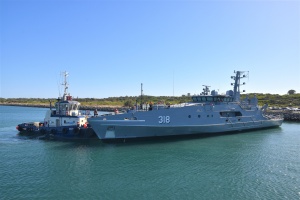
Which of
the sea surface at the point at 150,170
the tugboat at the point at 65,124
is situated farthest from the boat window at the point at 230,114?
the tugboat at the point at 65,124

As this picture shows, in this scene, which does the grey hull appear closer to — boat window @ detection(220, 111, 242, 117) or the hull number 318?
the hull number 318

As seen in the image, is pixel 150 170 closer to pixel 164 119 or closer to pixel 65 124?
pixel 164 119

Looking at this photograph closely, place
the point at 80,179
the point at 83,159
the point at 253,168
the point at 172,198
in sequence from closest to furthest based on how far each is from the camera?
the point at 172,198 → the point at 80,179 → the point at 253,168 → the point at 83,159

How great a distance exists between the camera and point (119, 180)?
15578 millimetres

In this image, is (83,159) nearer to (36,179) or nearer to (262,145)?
(36,179)

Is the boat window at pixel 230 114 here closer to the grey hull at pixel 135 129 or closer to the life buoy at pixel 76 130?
the grey hull at pixel 135 129

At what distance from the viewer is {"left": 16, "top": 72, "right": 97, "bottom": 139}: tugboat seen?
28.9m

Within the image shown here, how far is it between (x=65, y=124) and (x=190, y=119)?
1514 centimetres

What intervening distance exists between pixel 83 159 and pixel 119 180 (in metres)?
6.03

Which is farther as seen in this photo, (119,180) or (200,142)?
(200,142)

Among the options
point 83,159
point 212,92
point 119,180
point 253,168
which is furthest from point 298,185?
point 212,92

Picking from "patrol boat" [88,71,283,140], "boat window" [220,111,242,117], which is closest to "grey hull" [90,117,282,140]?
"patrol boat" [88,71,283,140]

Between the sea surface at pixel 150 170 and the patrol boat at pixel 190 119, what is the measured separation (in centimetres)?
138

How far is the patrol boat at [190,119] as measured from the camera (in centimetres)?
2589
